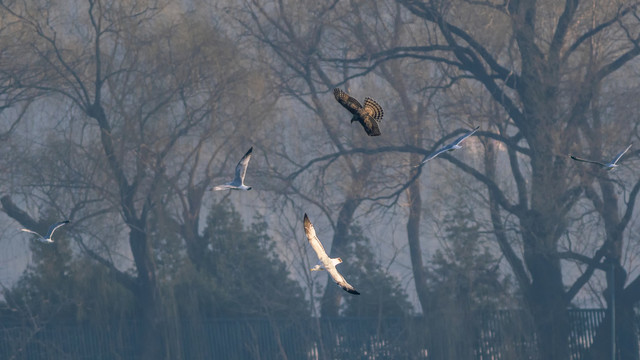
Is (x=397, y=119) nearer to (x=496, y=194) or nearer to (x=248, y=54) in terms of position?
(x=496, y=194)

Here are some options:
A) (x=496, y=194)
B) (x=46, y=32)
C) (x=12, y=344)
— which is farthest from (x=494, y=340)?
(x=46, y=32)

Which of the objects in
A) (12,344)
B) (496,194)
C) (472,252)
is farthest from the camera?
(12,344)

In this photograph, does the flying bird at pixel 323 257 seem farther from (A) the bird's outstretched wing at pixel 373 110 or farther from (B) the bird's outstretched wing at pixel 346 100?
(A) the bird's outstretched wing at pixel 373 110

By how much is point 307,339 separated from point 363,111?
12.6 metres

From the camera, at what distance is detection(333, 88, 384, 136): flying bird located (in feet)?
27.6

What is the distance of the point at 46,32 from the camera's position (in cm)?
2300

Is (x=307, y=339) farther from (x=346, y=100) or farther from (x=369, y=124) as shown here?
(x=346, y=100)

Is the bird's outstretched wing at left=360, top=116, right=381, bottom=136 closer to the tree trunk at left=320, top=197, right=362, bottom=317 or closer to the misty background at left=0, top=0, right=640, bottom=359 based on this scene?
the misty background at left=0, top=0, right=640, bottom=359

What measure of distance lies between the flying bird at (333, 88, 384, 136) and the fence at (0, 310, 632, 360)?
37.5ft

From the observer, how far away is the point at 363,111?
8883 millimetres

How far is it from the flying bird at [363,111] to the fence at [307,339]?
11440 mm

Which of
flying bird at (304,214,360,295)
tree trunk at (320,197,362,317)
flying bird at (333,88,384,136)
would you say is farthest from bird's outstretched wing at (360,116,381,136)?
tree trunk at (320,197,362,317)

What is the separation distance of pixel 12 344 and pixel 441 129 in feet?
39.6

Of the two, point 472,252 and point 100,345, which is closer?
point 472,252
